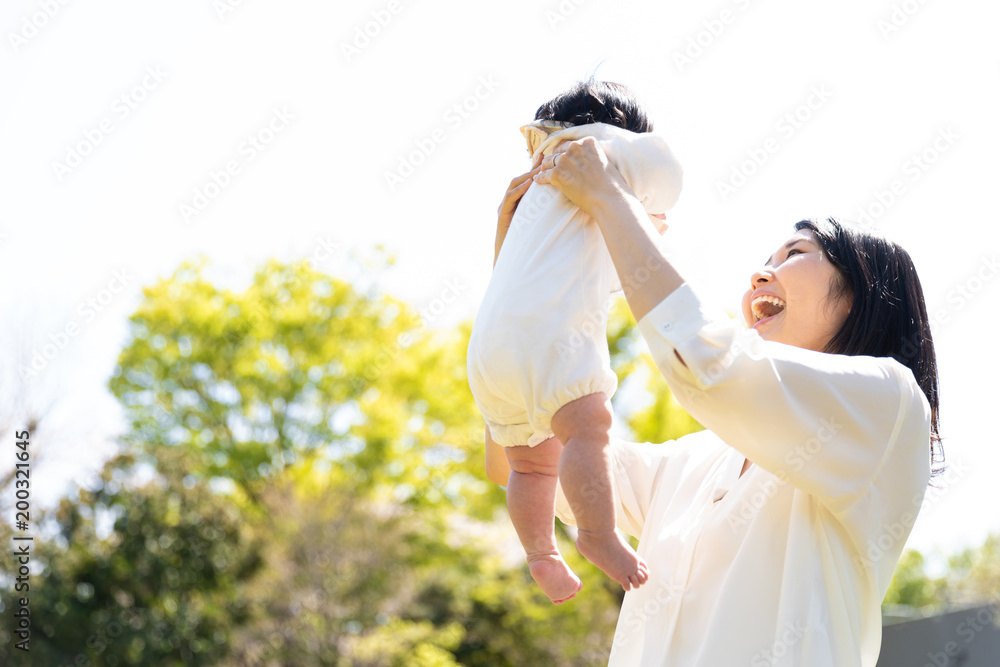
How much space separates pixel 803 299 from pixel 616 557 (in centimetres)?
84

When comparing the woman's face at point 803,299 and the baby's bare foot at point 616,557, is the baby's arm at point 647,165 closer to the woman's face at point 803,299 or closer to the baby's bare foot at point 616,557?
the woman's face at point 803,299

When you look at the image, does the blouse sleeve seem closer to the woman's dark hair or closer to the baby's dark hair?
the woman's dark hair

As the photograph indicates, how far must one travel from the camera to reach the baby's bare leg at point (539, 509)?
1.76 metres

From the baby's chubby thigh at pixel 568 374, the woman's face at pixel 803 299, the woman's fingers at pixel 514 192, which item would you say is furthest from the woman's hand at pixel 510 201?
the woman's face at pixel 803 299

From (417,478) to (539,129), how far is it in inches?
567

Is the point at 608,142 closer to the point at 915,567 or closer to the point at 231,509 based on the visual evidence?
the point at 231,509

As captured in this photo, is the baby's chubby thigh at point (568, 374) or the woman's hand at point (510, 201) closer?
the baby's chubby thigh at point (568, 374)

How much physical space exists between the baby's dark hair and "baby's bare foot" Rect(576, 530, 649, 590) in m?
0.91

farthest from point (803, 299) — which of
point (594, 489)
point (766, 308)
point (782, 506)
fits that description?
point (594, 489)

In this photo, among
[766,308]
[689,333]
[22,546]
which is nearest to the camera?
[689,333]

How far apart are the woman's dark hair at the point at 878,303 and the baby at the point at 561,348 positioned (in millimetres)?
475

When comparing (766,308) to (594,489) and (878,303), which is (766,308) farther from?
(594,489)

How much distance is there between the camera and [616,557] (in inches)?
61.1

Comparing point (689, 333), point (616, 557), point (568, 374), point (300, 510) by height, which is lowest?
point (300, 510)
